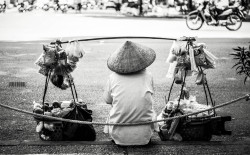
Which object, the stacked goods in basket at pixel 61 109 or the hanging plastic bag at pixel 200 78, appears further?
the hanging plastic bag at pixel 200 78

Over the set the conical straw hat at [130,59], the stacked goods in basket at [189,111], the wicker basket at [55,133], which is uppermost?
the conical straw hat at [130,59]

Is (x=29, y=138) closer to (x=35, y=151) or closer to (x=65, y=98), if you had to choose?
(x=35, y=151)

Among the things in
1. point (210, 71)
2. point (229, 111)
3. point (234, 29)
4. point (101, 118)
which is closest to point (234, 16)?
point (234, 29)

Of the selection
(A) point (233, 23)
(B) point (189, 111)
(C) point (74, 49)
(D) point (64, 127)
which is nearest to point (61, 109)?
(D) point (64, 127)

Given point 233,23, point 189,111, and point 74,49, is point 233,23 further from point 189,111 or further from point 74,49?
point 74,49

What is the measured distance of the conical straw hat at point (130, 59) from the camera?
3898mm

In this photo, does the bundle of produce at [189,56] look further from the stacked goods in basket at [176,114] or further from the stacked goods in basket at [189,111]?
the stacked goods in basket at [176,114]

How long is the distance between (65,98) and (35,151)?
2749 millimetres

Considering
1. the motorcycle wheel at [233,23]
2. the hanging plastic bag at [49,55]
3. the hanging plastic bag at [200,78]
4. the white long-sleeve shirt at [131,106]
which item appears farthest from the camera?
the motorcycle wheel at [233,23]

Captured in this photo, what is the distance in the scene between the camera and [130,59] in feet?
12.9

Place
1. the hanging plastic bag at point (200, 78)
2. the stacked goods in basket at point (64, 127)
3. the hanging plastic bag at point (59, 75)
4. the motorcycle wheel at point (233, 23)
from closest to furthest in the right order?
the stacked goods in basket at point (64, 127)
the hanging plastic bag at point (59, 75)
the hanging plastic bag at point (200, 78)
the motorcycle wheel at point (233, 23)

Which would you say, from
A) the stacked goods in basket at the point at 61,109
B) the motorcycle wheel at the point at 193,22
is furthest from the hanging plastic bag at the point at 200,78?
the motorcycle wheel at the point at 193,22

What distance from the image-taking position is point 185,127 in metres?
4.22

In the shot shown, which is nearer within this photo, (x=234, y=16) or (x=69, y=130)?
(x=69, y=130)
